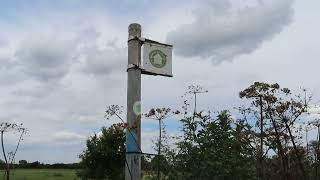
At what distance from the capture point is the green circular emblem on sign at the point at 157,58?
238 inches

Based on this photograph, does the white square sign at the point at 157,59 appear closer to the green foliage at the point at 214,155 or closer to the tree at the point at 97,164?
the green foliage at the point at 214,155

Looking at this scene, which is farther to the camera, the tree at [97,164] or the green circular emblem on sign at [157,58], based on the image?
the tree at [97,164]

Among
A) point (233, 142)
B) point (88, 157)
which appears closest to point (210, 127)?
point (233, 142)

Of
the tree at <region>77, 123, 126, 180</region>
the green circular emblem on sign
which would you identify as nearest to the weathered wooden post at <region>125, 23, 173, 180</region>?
the green circular emblem on sign

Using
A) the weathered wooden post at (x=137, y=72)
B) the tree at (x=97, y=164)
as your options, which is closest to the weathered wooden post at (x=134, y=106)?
the weathered wooden post at (x=137, y=72)

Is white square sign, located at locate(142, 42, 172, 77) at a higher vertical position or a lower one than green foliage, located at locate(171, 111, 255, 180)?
higher

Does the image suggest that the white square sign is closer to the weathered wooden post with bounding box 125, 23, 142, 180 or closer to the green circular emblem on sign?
the green circular emblem on sign

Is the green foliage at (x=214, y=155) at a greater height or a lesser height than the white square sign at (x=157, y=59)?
lesser

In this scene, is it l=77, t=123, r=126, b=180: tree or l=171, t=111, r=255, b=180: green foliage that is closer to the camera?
l=171, t=111, r=255, b=180: green foliage

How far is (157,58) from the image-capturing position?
19.9 ft

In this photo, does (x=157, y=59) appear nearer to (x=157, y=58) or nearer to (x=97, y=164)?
(x=157, y=58)

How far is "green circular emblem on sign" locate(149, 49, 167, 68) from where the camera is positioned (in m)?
6.04

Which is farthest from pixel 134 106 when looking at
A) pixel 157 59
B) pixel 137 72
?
pixel 157 59

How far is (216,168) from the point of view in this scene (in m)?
5.56
